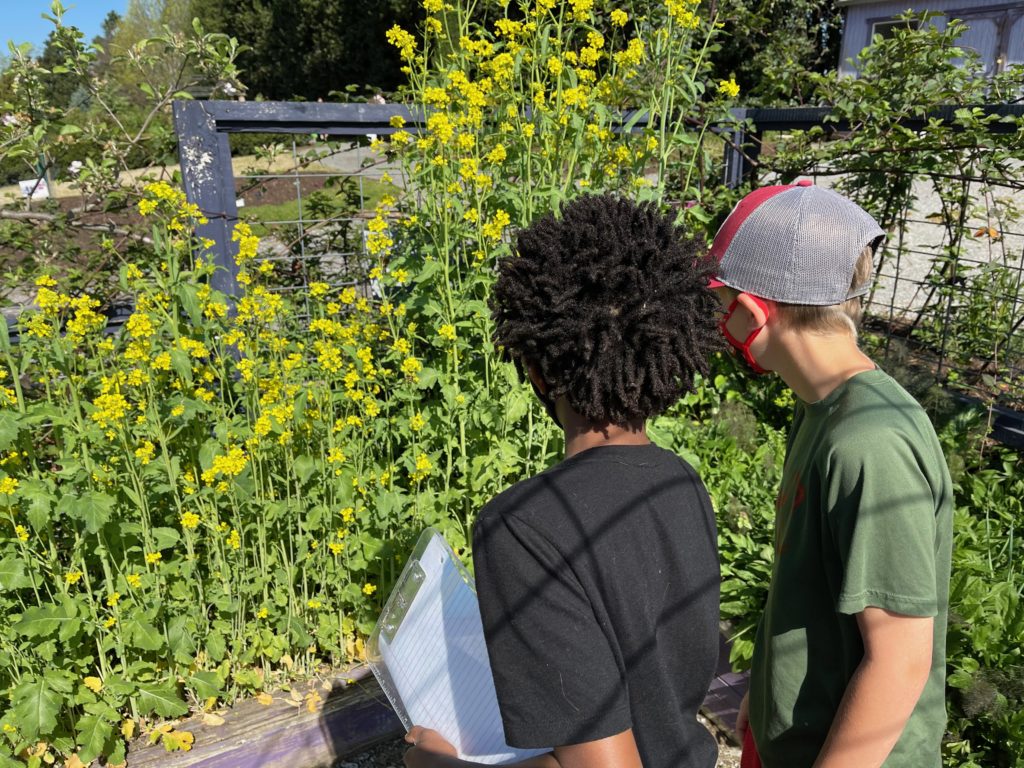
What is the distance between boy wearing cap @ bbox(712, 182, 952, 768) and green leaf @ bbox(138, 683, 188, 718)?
1.81 metres

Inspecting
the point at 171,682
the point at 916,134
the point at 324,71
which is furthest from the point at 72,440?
the point at 324,71

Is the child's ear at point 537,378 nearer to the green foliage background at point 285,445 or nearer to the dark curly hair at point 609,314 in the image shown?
the dark curly hair at point 609,314

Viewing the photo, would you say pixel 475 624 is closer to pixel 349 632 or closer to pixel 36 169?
pixel 349 632

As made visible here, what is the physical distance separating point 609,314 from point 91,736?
2.09 m

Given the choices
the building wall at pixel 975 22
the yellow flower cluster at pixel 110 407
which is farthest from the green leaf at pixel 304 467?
the building wall at pixel 975 22

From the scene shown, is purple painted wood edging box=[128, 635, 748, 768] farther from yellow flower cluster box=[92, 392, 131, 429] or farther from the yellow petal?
yellow flower cluster box=[92, 392, 131, 429]

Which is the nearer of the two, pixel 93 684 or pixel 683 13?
pixel 93 684

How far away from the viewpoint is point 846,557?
1.24m

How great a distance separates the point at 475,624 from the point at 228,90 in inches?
135

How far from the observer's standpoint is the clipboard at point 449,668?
1.29 metres

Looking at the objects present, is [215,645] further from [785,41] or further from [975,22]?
[975,22]

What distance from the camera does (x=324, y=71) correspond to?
2564 centimetres

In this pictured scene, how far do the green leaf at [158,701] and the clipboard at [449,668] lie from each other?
1.50 m

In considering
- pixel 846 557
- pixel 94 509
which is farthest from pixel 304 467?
pixel 846 557
